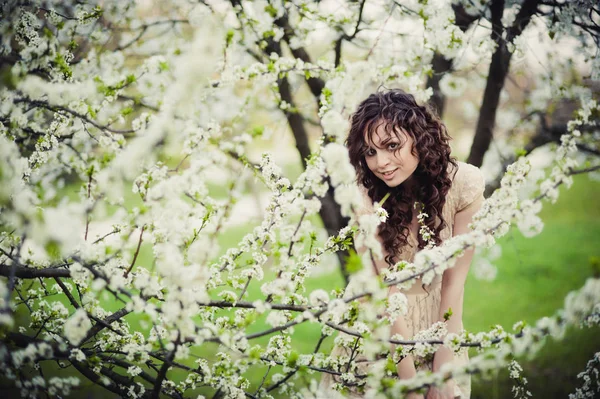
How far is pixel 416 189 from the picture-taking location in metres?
2.39

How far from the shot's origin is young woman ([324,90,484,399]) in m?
2.20

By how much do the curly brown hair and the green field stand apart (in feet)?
2.77

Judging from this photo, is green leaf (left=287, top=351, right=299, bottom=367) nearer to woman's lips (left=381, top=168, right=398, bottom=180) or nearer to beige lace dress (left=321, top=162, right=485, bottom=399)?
beige lace dress (left=321, top=162, right=485, bottom=399)

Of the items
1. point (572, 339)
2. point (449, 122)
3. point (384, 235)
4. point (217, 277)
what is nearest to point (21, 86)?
point (217, 277)

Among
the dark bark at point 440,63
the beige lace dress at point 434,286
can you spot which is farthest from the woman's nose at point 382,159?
the dark bark at point 440,63

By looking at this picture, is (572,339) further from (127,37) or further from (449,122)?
(449,122)

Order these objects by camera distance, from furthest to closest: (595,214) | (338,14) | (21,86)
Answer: (595,214) < (338,14) < (21,86)

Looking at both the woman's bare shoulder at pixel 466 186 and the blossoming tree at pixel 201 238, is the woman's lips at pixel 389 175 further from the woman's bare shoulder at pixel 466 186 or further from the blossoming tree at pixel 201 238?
the woman's bare shoulder at pixel 466 186

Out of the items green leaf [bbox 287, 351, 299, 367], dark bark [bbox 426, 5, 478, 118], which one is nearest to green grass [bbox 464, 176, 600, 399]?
dark bark [bbox 426, 5, 478, 118]

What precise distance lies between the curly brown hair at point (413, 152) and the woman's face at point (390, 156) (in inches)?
0.8

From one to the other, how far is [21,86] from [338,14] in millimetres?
2252

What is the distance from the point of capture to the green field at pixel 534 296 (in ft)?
15.7

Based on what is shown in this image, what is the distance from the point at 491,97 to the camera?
3.43 metres

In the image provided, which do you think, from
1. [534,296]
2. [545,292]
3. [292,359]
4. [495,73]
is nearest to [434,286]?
[292,359]
